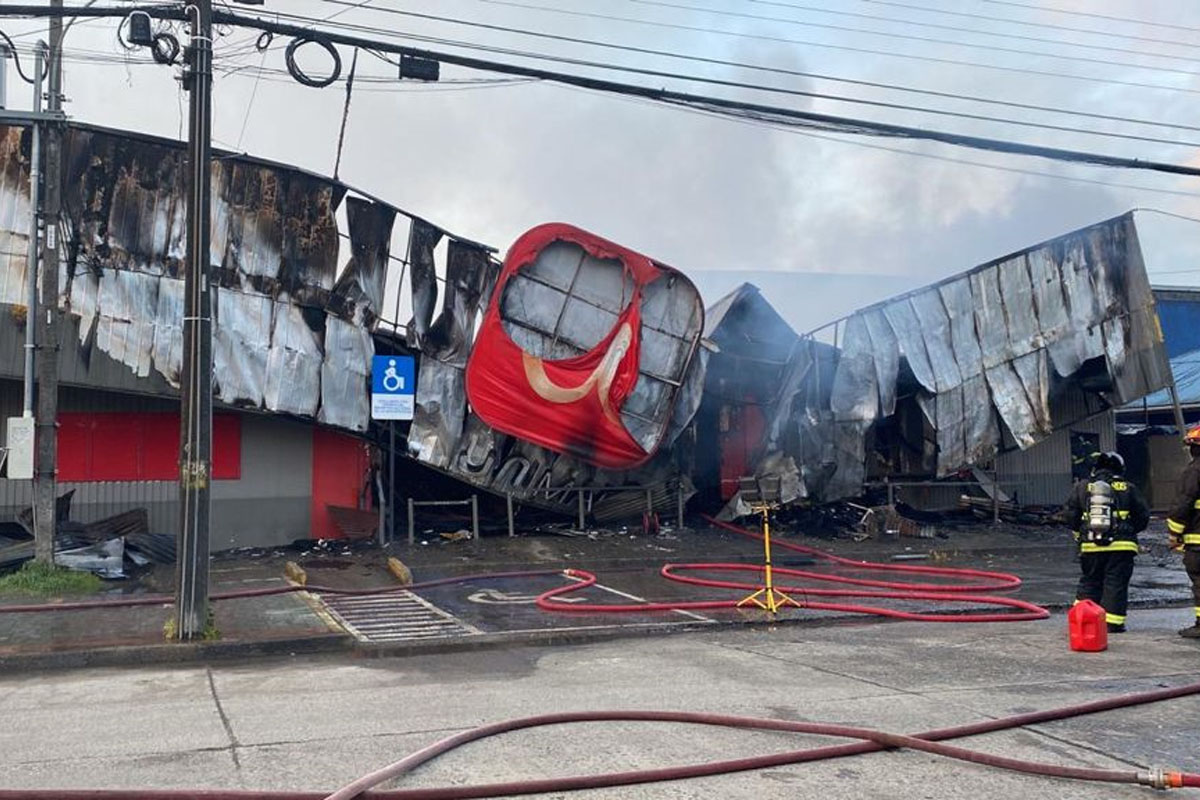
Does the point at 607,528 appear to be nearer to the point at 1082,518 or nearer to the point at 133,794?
the point at 1082,518

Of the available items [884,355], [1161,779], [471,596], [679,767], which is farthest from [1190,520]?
[884,355]

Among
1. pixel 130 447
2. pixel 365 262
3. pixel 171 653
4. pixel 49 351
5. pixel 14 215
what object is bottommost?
pixel 171 653

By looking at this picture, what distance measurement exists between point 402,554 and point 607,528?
4153 mm

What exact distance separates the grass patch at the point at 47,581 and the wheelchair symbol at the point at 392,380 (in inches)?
190

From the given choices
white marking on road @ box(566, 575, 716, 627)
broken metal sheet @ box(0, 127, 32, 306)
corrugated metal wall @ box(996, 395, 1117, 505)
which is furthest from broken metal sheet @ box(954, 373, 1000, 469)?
broken metal sheet @ box(0, 127, 32, 306)

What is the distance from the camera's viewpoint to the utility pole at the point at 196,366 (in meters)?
9.20

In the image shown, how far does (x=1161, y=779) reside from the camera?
15.4 feet

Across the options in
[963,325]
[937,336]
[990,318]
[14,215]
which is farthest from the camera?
[990,318]

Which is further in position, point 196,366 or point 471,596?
point 471,596

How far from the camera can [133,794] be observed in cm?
458

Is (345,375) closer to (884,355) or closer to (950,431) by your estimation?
(884,355)

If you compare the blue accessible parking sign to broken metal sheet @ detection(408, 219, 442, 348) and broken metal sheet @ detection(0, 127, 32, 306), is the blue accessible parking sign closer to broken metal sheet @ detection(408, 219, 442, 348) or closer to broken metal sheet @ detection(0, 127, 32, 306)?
broken metal sheet @ detection(408, 219, 442, 348)

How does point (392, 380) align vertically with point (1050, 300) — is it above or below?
below

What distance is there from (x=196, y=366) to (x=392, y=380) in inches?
239
